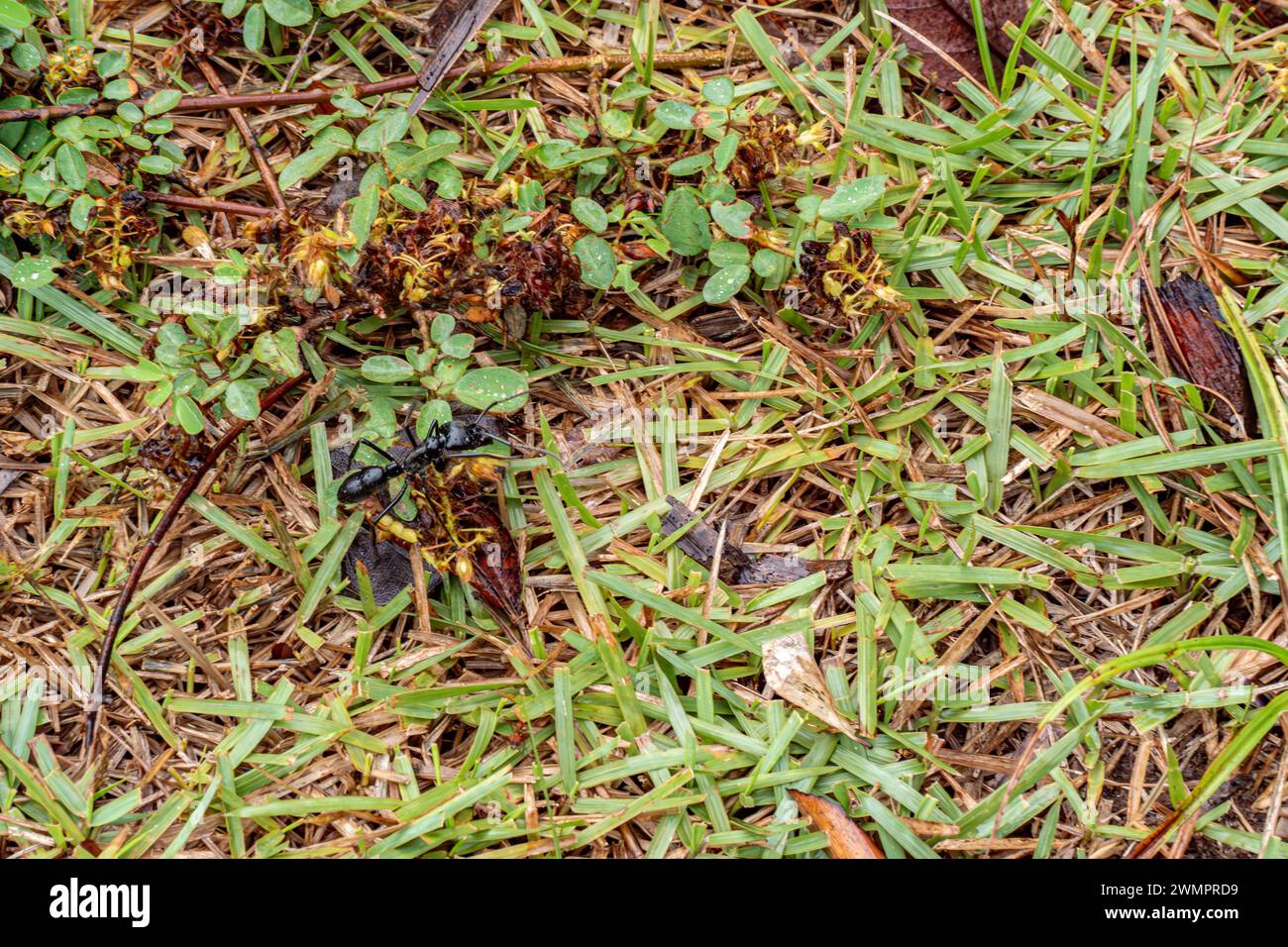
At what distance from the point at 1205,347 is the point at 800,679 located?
144 centimetres

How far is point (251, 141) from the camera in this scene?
8.34ft

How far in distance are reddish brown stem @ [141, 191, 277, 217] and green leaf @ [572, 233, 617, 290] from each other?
88 cm

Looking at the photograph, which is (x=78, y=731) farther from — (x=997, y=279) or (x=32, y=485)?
(x=997, y=279)

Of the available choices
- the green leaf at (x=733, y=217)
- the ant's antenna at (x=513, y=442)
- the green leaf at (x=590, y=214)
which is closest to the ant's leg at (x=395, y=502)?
the ant's antenna at (x=513, y=442)

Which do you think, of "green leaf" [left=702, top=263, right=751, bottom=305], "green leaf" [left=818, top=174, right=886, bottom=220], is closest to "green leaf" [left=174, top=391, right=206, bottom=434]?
"green leaf" [left=702, top=263, right=751, bottom=305]

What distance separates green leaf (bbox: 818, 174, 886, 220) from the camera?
2363 mm

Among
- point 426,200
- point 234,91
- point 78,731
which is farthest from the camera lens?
point 234,91

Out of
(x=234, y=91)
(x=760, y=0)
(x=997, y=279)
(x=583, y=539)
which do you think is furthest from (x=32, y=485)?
(x=997, y=279)

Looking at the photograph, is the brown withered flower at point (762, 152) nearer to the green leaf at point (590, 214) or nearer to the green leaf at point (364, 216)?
the green leaf at point (590, 214)

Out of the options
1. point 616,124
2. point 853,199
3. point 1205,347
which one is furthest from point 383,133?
point 1205,347

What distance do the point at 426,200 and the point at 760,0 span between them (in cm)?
120

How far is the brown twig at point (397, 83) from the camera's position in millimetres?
2449

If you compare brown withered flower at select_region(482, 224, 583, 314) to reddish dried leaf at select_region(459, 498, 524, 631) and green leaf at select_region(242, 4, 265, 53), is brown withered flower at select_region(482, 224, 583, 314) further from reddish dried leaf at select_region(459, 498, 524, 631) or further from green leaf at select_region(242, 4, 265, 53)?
green leaf at select_region(242, 4, 265, 53)

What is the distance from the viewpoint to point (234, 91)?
2.62 meters
